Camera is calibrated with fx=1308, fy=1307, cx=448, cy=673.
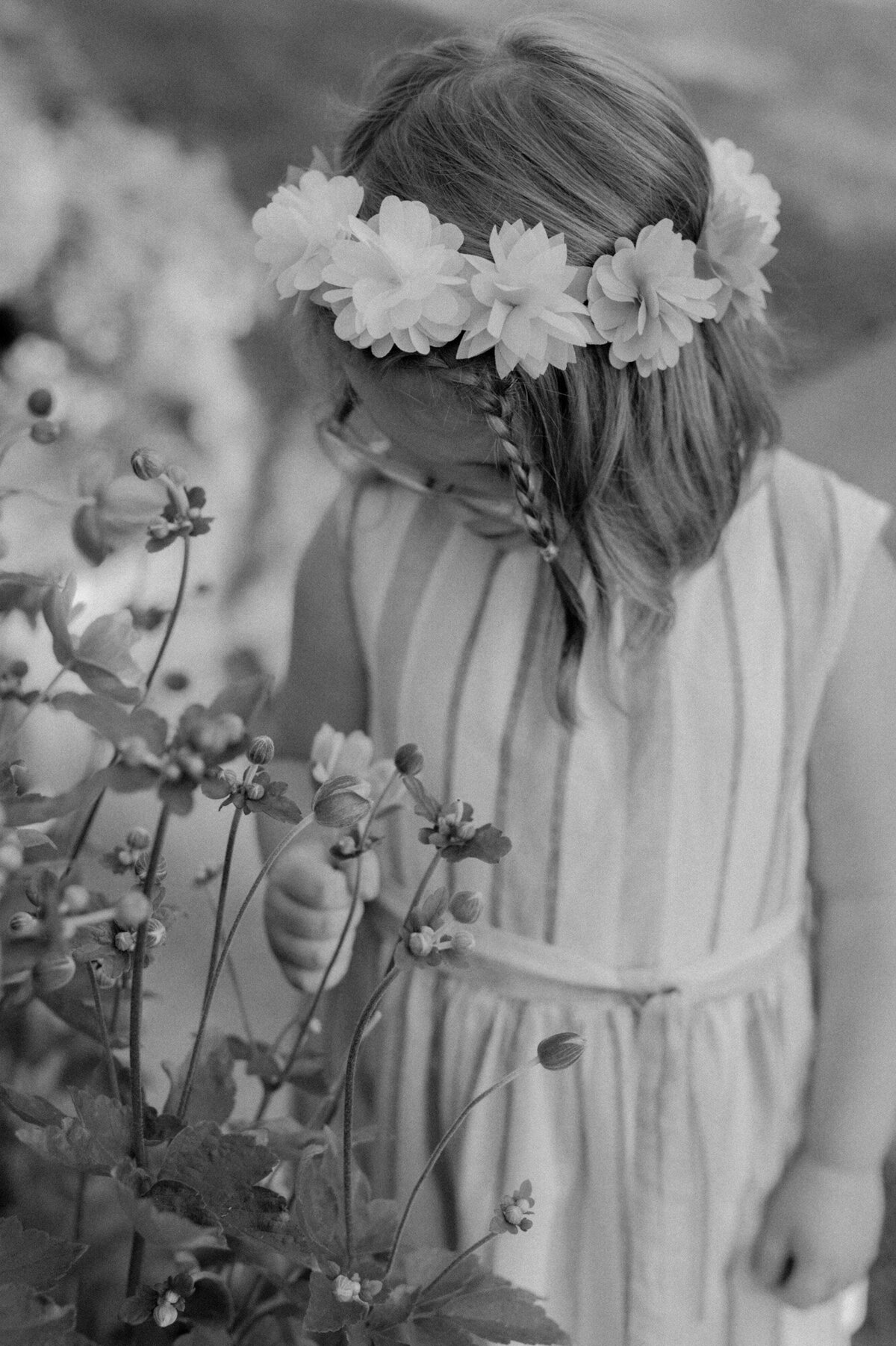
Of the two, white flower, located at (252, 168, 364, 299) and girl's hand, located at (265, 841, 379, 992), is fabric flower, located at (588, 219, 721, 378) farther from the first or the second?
girl's hand, located at (265, 841, 379, 992)

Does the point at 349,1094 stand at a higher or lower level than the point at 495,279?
lower

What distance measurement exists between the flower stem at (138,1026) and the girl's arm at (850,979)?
1.72 ft

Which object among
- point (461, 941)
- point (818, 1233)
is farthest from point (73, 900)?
point (818, 1233)

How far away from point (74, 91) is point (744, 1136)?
207cm

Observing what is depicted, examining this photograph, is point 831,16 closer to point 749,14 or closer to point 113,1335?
point 749,14

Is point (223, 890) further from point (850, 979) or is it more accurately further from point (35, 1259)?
point (850, 979)

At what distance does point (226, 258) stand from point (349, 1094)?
1.38 metres

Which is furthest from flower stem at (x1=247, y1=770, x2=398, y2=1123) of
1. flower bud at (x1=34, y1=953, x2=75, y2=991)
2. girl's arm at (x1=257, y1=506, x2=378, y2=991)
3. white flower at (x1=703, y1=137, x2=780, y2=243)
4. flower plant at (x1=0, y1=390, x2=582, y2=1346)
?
white flower at (x1=703, y1=137, x2=780, y2=243)

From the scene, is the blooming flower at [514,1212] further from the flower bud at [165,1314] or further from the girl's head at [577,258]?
the girl's head at [577,258]

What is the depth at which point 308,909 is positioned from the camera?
0.70 meters

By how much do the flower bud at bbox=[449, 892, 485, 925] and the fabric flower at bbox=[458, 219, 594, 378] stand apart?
250 mm

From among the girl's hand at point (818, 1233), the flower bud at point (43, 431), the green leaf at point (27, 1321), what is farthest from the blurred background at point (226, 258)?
the girl's hand at point (818, 1233)

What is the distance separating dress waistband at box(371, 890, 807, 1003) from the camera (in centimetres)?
82

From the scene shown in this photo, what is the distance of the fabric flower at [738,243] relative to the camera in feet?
2.02
